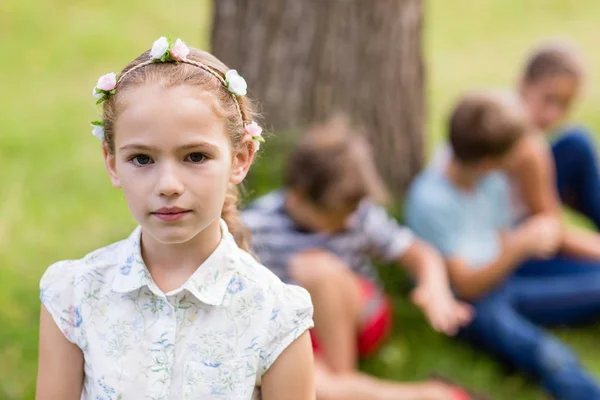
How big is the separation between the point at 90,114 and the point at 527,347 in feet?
12.4

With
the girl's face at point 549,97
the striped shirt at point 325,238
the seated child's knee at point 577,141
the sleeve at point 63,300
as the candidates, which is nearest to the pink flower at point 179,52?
the sleeve at point 63,300

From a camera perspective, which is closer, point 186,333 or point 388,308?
point 186,333

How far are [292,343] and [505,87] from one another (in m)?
6.42

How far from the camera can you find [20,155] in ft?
18.7

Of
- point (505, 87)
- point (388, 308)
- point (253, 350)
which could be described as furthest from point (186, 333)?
point (505, 87)

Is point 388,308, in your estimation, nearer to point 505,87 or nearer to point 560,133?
point 560,133

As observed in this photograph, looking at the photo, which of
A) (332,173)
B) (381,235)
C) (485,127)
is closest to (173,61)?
(332,173)

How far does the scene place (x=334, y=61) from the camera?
14.6ft

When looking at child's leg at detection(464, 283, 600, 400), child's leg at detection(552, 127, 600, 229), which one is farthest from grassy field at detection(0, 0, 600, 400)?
child's leg at detection(552, 127, 600, 229)

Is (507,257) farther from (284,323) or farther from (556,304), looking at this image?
(284,323)

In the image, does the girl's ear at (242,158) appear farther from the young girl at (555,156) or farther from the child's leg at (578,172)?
the child's leg at (578,172)

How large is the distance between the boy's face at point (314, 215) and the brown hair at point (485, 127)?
78 cm

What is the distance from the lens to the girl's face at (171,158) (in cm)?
174

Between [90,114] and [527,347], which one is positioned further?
[90,114]
